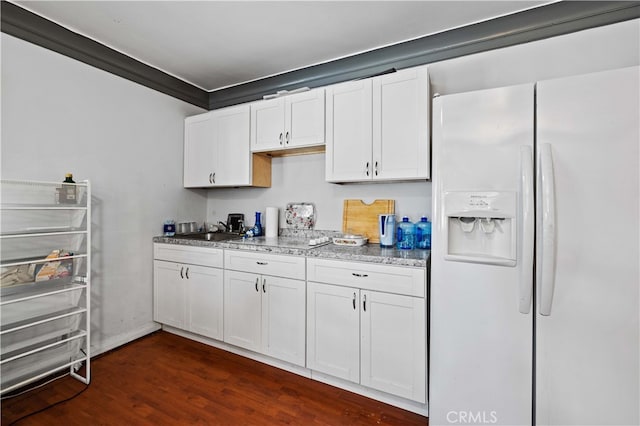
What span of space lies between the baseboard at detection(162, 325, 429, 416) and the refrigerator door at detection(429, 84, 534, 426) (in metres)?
0.26

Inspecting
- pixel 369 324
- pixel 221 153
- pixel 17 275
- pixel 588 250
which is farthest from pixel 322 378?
pixel 221 153

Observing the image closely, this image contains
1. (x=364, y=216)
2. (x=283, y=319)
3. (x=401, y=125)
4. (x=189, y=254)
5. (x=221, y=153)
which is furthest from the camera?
(x=221, y=153)

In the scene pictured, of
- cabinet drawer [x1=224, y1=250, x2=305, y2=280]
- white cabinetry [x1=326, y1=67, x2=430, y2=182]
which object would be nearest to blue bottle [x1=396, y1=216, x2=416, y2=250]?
white cabinetry [x1=326, y1=67, x2=430, y2=182]

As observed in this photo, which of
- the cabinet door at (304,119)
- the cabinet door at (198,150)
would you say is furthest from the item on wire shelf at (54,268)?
the cabinet door at (304,119)

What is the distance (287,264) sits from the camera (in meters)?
2.19

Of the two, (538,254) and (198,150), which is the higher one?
(198,150)

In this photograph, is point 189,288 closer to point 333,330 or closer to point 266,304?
point 266,304

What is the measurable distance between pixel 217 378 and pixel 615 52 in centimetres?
347

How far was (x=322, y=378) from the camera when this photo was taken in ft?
6.96

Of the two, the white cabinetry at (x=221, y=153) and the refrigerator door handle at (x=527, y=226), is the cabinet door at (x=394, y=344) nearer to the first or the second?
the refrigerator door handle at (x=527, y=226)

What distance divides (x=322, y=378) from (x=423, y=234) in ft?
4.28

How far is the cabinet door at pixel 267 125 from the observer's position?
8.55ft

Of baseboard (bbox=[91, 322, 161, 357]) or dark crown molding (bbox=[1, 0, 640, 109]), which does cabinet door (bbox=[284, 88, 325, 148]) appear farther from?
baseboard (bbox=[91, 322, 161, 357])

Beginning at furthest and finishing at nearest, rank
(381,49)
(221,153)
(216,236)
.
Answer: (216,236), (221,153), (381,49)
